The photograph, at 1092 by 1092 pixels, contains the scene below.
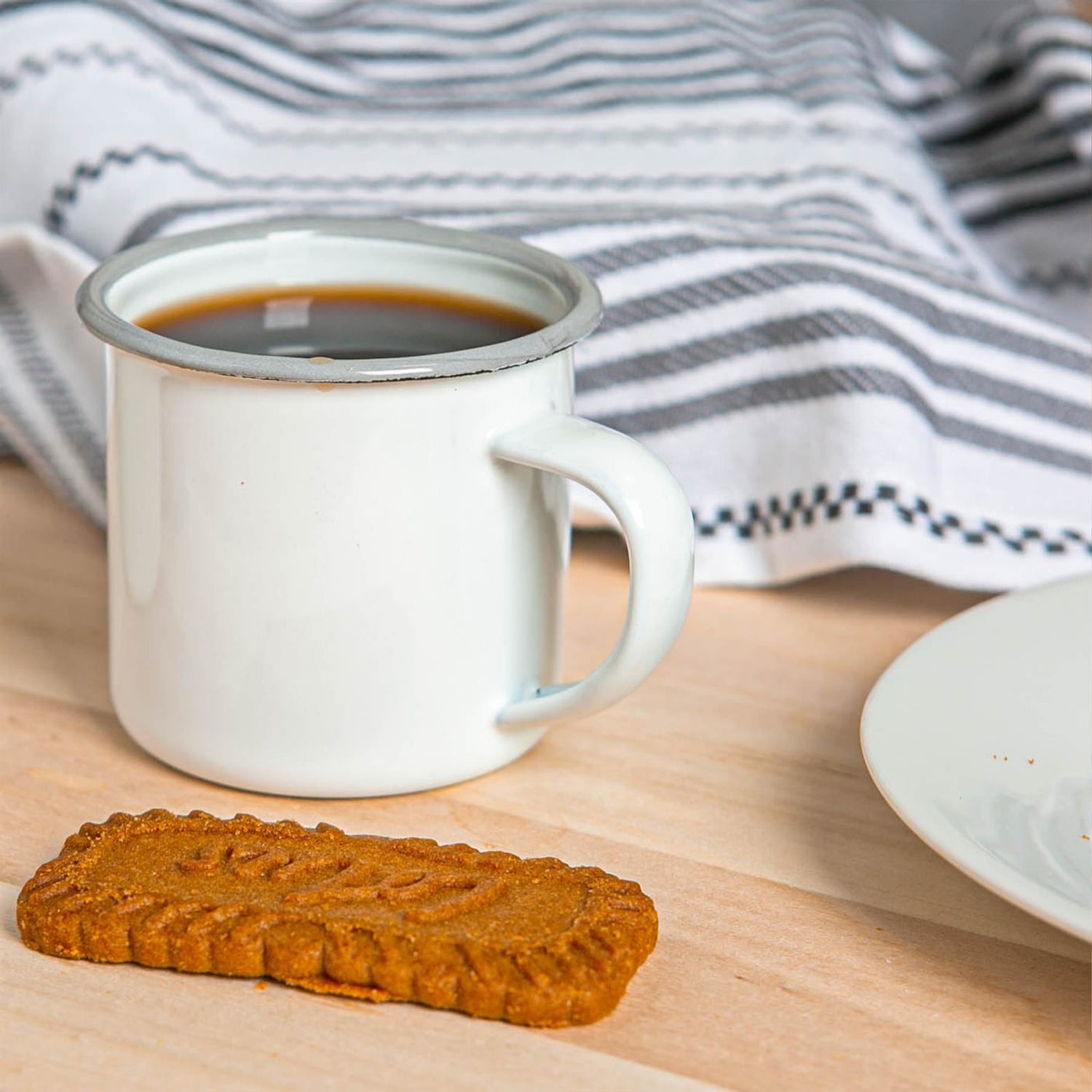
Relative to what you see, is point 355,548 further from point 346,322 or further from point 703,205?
point 703,205

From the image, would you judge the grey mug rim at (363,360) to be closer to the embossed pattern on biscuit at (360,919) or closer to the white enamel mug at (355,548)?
the white enamel mug at (355,548)

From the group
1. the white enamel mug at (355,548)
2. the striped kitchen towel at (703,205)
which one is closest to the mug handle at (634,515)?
the white enamel mug at (355,548)

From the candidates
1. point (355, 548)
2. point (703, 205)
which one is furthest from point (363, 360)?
point (703, 205)

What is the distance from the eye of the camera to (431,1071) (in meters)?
0.33

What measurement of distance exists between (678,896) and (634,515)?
106 millimetres

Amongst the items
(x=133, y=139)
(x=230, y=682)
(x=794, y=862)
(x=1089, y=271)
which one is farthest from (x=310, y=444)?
(x=1089, y=271)

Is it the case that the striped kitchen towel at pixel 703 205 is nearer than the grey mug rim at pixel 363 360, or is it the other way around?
the grey mug rim at pixel 363 360

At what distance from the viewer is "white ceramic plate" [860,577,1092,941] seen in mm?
369

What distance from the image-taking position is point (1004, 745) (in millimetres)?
425

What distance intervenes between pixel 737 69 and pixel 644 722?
0.50 meters

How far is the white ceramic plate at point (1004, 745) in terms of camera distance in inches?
14.5

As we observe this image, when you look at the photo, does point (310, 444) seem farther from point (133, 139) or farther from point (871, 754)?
point (133, 139)

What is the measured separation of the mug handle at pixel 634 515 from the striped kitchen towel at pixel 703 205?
0.56 ft

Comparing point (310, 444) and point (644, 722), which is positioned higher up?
point (310, 444)
